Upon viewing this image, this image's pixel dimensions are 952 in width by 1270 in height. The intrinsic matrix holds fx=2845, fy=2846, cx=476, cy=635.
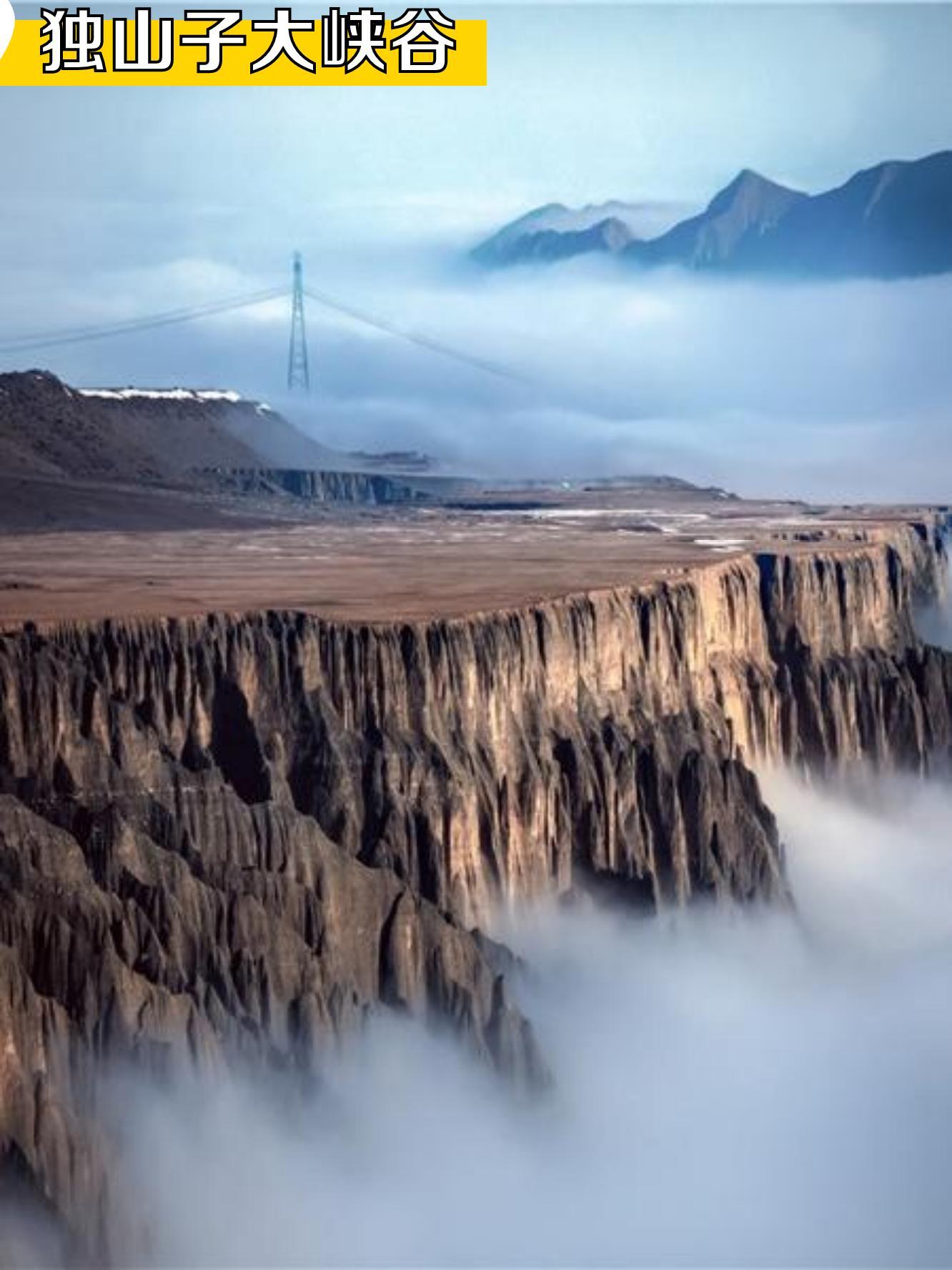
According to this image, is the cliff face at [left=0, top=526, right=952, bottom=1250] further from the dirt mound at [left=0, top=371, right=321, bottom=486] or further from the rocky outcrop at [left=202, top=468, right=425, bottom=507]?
the rocky outcrop at [left=202, top=468, right=425, bottom=507]

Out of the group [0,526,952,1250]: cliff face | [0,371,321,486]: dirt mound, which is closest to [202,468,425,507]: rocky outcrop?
[0,371,321,486]: dirt mound

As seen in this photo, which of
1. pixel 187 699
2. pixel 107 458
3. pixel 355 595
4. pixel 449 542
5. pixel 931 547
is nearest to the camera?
pixel 187 699

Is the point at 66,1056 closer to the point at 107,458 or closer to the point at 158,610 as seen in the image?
the point at 158,610

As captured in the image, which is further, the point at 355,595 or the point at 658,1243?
the point at 355,595

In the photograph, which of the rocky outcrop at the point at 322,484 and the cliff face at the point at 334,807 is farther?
the rocky outcrop at the point at 322,484

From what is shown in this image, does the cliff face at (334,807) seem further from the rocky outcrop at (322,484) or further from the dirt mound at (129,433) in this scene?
Answer: the rocky outcrop at (322,484)

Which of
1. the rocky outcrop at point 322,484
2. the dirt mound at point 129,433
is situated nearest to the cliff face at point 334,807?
the dirt mound at point 129,433

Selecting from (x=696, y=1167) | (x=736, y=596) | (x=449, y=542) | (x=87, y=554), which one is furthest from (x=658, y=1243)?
(x=449, y=542)

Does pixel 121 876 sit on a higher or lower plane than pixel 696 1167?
higher

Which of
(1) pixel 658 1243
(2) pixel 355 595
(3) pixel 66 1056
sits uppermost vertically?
(2) pixel 355 595
